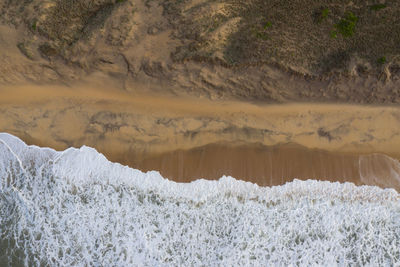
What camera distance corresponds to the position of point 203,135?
12.1 ft

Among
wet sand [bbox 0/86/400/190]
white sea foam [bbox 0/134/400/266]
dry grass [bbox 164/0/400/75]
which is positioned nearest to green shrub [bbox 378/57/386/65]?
dry grass [bbox 164/0/400/75]

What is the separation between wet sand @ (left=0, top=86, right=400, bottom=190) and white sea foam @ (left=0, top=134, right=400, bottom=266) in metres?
0.16

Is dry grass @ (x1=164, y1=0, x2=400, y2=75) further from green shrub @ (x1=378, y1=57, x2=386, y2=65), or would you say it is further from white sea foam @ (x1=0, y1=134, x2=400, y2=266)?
white sea foam @ (x1=0, y1=134, x2=400, y2=266)

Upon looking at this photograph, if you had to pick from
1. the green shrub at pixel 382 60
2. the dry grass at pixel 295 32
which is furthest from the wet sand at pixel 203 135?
the green shrub at pixel 382 60

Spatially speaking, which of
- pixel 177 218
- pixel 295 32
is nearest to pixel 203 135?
pixel 177 218

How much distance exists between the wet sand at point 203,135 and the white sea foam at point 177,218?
16 cm

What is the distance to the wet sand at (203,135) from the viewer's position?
366cm

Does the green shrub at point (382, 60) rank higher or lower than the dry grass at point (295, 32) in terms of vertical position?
lower

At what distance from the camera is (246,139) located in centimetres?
370

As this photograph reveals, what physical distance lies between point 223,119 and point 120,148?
142 centimetres

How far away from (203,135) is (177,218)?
3.84 ft

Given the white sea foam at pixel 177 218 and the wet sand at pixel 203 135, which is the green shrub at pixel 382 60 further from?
the white sea foam at pixel 177 218

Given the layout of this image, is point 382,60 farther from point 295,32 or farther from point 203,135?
point 203,135

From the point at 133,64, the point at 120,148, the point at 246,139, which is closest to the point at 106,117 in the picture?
the point at 120,148
